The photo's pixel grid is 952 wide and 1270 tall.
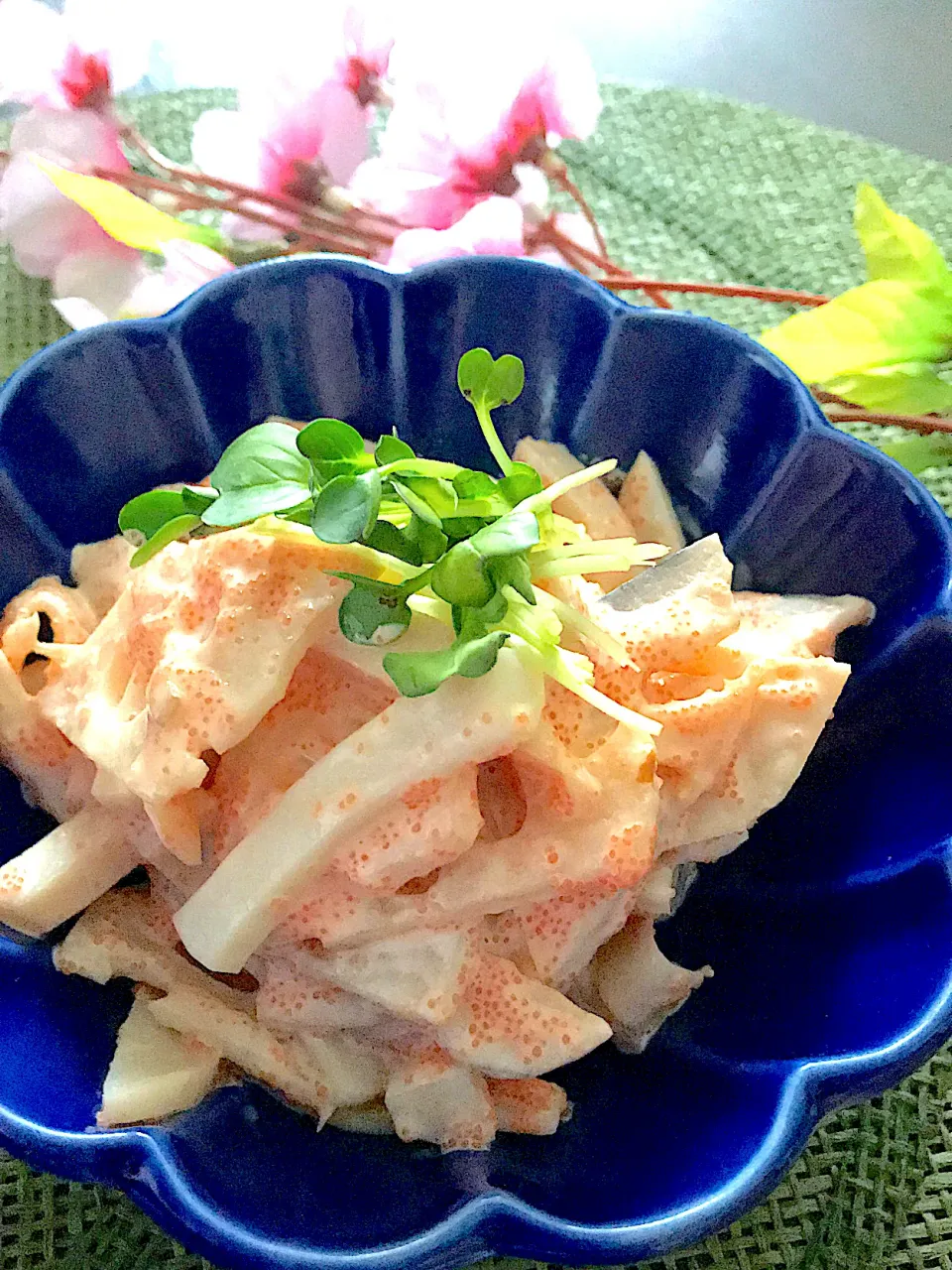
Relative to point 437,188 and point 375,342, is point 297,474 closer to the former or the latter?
point 375,342

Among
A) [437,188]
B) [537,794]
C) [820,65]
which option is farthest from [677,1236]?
[820,65]

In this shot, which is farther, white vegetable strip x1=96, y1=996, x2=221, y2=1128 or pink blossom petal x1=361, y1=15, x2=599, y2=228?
pink blossom petal x1=361, y1=15, x2=599, y2=228

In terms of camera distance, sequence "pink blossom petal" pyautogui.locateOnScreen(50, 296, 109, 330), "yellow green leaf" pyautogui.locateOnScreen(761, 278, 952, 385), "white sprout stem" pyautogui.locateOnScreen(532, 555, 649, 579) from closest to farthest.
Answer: "white sprout stem" pyautogui.locateOnScreen(532, 555, 649, 579)
"yellow green leaf" pyautogui.locateOnScreen(761, 278, 952, 385)
"pink blossom petal" pyautogui.locateOnScreen(50, 296, 109, 330)

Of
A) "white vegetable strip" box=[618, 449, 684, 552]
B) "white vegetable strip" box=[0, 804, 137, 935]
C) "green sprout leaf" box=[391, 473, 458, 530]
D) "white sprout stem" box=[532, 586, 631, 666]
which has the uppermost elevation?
"green sprout leaf" box=[391, 473, 458, 530]

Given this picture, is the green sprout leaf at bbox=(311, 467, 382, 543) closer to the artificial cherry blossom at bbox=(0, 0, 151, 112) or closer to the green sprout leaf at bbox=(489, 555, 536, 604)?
the green sprout leaf at bbox=(489, 555, 536, 604)

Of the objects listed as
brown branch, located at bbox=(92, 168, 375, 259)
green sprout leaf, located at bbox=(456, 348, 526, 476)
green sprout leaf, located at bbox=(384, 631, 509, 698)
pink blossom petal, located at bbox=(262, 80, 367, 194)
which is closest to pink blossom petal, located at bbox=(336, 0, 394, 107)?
pink blossom petal, located at bbox=(262, 80, 367, 194)

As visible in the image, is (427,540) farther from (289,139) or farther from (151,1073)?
(289,139)

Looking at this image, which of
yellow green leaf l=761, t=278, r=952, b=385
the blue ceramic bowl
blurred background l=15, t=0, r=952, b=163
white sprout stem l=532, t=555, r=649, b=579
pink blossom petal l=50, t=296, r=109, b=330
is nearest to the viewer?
the blue ceramic bowl

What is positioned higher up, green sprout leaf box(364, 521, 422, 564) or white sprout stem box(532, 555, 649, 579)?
green sprout leaf box(364, 521, 422, 564)
